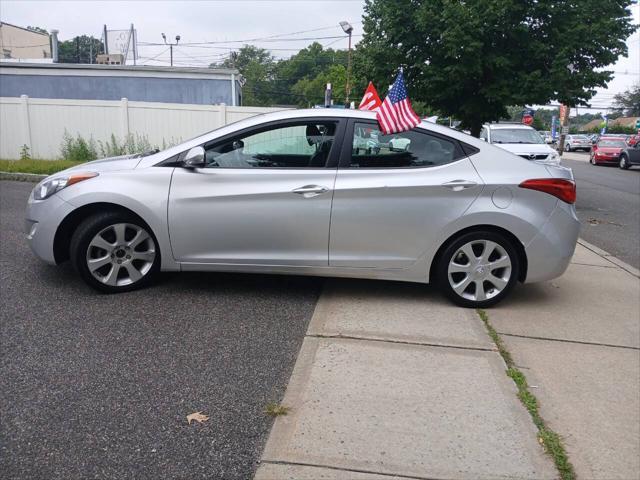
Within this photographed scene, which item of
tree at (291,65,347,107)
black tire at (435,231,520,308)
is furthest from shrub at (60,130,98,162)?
tree at (291,65,347,107)

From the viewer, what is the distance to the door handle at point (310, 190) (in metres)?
4.72

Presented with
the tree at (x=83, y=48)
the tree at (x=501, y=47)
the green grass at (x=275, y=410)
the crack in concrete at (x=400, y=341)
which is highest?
the tree at (x=83, y=48)

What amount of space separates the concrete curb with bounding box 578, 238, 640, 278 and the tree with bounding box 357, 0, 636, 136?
5.59m

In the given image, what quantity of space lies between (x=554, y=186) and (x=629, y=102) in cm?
10235

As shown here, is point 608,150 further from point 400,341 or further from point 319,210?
point 400,341

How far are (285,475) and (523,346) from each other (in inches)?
92.9

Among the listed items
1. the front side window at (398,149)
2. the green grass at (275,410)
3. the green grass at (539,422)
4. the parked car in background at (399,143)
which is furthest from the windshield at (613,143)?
the green grass at (275,410)

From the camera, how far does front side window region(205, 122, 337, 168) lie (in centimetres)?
487

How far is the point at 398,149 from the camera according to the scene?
488 centimetres

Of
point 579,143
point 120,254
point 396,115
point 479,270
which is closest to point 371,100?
point 396,115

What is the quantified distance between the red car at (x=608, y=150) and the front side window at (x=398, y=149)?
1155 inches

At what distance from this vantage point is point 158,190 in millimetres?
4781

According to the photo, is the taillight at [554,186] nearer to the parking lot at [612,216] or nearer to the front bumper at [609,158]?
the parking lot at [612,216]

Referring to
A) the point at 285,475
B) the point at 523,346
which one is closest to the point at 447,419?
the point at 285,475
